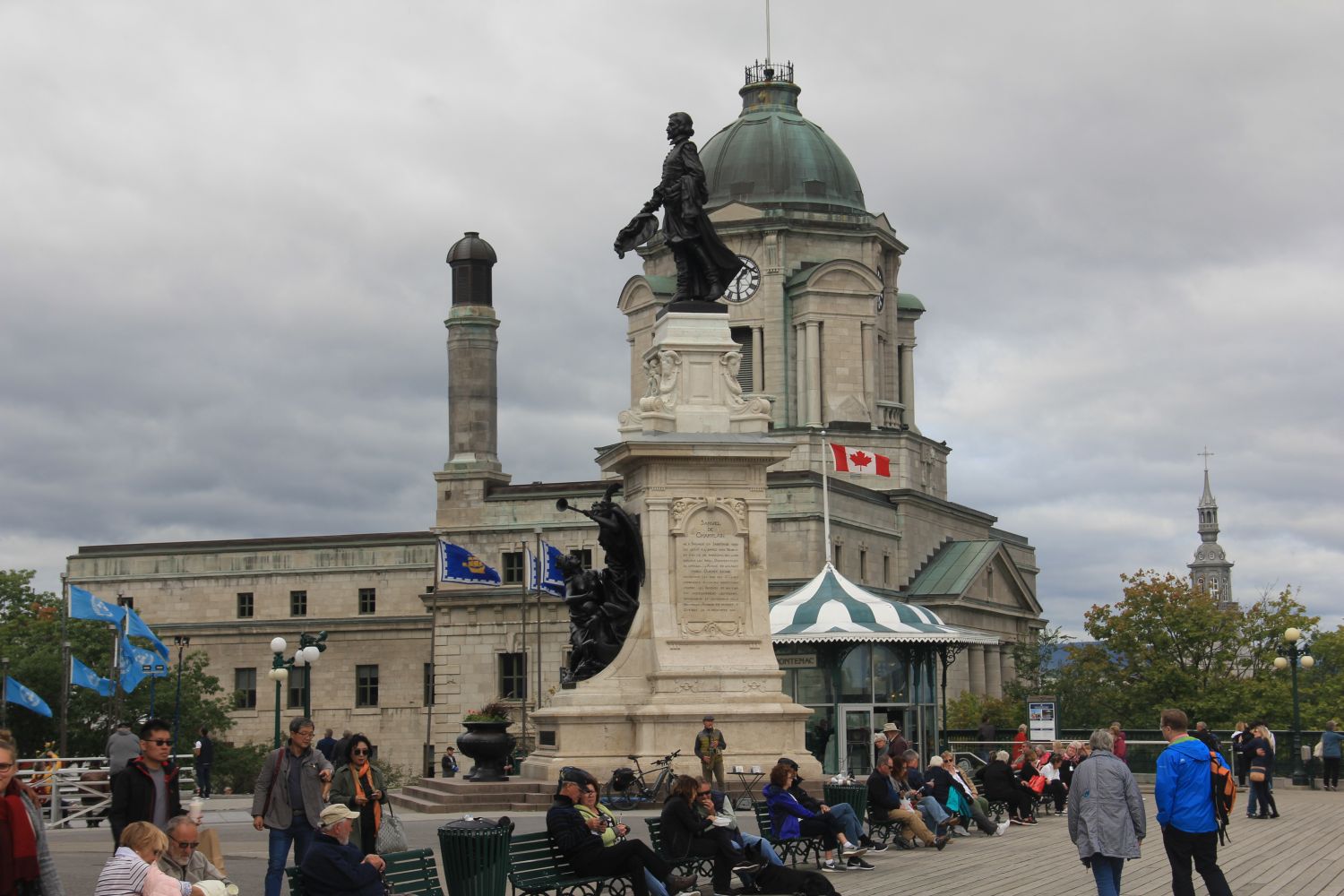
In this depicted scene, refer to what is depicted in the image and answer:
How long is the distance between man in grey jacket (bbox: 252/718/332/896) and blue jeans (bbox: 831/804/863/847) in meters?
6.66

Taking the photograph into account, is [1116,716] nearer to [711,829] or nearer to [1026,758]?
[1026,758]

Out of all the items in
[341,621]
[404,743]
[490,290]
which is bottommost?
[404,743]

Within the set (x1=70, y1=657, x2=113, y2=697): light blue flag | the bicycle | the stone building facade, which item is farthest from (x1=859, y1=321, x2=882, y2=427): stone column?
the bicycle

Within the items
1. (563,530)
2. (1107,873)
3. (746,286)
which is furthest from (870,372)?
(1107,873)

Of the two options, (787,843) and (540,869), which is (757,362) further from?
(540,869)

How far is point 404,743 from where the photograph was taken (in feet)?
274

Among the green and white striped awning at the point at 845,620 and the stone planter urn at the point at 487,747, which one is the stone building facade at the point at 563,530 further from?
the stone planter urn at the point at 487,747

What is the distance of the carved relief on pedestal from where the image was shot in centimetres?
2695

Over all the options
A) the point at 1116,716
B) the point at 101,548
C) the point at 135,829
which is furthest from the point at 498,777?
the point at 101,548

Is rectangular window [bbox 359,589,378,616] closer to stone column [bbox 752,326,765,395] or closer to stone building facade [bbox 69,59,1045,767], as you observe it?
stone building facade [bbox 69,59,1045,767]

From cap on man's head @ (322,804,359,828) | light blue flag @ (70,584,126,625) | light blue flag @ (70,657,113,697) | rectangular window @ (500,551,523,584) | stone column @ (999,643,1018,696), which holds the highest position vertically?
rectangular window @ (500,551,523,584)

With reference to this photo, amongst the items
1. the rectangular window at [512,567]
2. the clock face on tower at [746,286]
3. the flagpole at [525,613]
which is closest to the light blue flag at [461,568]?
the flagpole at [525,613]

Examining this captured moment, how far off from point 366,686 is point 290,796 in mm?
70821

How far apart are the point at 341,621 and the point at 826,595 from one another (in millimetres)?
49984
